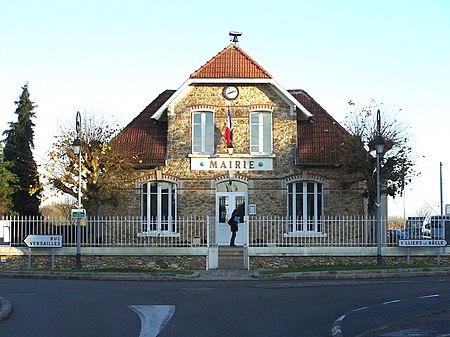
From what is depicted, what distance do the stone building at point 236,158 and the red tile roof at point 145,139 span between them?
0.08 m

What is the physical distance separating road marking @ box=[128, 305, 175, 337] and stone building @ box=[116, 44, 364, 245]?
596 inches

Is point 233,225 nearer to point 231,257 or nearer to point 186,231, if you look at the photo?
point 231,257

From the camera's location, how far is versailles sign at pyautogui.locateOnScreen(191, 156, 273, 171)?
101 feet

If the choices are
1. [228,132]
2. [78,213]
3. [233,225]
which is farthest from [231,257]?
[78,213]

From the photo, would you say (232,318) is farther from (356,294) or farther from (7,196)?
(7,196)

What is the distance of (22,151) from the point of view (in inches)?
1501

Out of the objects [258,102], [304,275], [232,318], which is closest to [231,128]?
[258,102]

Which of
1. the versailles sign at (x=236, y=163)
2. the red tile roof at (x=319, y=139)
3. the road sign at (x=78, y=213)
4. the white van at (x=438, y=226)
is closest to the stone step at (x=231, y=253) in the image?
the versailles sign at (x=236, y=163)

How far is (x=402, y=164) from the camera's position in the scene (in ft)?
93.2

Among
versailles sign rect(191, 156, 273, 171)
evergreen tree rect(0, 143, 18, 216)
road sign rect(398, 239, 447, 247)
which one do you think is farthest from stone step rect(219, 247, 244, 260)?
evergreen tree rect(0, 143, 18, 216)

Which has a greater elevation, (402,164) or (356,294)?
(402,164)

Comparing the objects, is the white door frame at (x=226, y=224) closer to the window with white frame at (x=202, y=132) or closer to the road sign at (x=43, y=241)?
the window with white frame at (x=202, y=132)

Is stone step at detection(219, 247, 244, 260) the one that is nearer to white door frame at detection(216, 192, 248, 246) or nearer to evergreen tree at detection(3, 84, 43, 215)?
white door frame at detection(216, 192, 248, 246)

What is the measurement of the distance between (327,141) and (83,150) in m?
10.5
